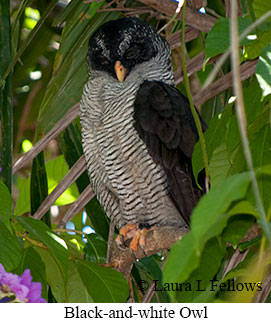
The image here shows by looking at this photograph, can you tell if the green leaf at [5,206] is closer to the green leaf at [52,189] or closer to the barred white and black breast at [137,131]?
the barred white and black breast at [137,131]

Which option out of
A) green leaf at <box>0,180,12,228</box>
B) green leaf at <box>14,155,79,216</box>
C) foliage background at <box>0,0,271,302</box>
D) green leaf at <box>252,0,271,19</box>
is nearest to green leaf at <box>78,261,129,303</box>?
foliage background at <box>0,0,271,302</box>

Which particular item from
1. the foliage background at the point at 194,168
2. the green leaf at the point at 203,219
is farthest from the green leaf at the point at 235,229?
the green leaf at the point at 203,219

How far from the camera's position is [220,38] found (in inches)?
65.2

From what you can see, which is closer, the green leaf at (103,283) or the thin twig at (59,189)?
the green leaf at (103,283)

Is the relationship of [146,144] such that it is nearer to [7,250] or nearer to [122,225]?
[122,225]

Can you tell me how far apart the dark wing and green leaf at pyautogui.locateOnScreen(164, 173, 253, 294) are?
1.60 m

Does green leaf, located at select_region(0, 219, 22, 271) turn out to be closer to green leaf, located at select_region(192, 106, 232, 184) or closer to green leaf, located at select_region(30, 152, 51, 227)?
green leaf, located at select_region(192, 106, 232, 184)

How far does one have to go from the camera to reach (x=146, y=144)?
2.74 meters

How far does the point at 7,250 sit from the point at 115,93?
47.7 inches

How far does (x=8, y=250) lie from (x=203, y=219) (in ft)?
3.12

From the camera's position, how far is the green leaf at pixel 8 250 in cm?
182

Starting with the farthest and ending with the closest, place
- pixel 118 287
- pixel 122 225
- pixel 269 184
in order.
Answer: pixel 122 225, pixel 118 287, pixel 269 184

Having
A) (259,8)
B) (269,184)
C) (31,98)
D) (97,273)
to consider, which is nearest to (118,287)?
(97,273)

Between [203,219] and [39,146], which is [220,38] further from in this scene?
Answer: [39,146]
